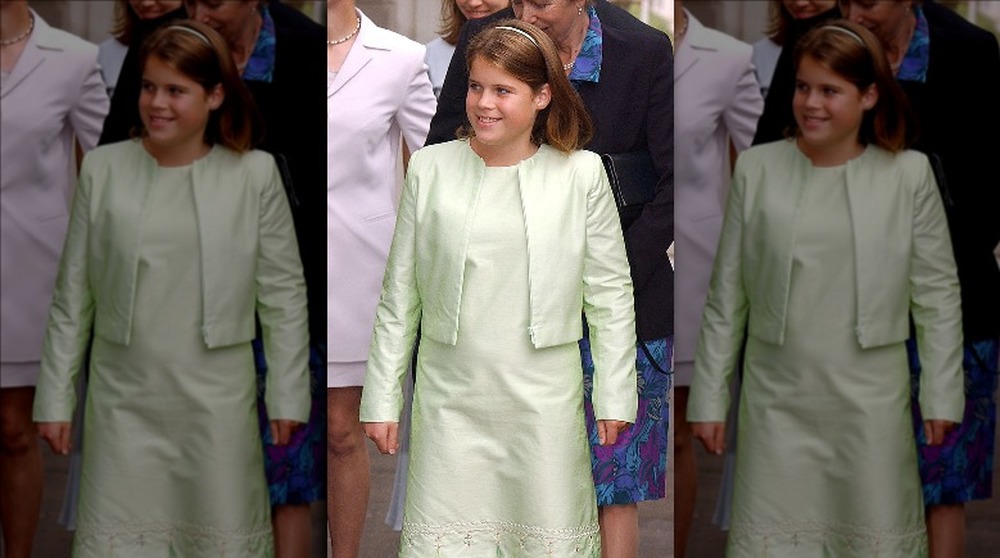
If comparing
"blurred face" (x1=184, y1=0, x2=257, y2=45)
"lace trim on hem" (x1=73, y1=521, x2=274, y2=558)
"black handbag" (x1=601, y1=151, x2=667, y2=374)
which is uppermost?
"blurred face" (x1=184, y1=0, x2=257, y2=45)

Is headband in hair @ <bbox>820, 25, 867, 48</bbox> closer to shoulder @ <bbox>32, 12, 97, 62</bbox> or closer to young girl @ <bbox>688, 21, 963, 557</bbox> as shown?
young girl @ <bbox>688, 21, 963, 557</bbox>

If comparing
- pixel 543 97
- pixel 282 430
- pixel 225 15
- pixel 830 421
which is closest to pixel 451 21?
pixel 543 97

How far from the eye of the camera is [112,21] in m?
3.81

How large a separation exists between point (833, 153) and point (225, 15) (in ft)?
5.25

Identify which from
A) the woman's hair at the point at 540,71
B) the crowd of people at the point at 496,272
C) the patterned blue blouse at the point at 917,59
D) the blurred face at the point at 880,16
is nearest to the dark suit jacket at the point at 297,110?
the crowd of people at the point at 496,272

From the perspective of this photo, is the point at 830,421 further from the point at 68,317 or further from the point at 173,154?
the point at 68,317

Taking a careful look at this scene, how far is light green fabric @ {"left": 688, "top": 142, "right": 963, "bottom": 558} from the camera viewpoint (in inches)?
148

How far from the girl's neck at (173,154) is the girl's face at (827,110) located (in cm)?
155

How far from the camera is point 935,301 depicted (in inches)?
148

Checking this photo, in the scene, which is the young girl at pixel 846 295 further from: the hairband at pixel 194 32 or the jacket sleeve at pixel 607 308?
the hairband at pixel 194 32

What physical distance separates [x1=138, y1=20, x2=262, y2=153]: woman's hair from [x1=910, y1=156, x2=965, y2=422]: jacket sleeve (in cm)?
173

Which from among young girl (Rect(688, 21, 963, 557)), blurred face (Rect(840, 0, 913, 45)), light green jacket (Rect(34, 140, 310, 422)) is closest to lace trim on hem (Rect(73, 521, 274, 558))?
light green jacket (Rect(34, 140, 310, 422))

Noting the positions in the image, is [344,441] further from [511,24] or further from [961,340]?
[961,340]

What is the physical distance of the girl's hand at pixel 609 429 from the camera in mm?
3674
